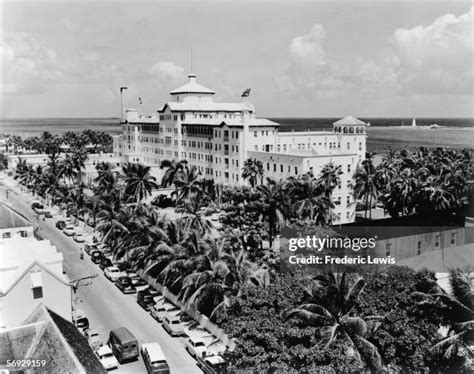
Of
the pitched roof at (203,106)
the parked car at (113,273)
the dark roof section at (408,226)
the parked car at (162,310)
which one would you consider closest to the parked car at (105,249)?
the parked car at (113,273)

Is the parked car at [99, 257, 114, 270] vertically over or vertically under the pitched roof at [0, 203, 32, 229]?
under

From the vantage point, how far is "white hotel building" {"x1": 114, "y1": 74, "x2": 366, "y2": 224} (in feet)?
172

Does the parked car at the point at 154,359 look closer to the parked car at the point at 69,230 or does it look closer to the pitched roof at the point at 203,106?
the parked car at the point at 69,230

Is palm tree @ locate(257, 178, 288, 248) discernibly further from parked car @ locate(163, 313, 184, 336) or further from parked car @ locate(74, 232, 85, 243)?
parked car @ locate(74, 232, 85, 243)

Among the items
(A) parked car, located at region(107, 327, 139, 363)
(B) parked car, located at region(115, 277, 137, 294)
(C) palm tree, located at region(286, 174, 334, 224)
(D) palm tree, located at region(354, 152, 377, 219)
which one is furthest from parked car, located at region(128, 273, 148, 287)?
(D) palm tree, located at region(354, 152, 377, 219)

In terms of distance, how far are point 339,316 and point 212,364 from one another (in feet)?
23.4

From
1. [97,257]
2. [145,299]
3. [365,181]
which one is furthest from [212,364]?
[365,181]

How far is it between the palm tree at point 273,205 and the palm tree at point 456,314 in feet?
57.2

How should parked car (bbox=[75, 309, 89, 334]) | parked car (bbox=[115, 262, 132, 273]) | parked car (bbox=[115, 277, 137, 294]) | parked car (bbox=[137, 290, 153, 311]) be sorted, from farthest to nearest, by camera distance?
parked car (bbox=[115, 262, 132, 273]) → parked car (bbox=[115, 277, 137, 294]) → parked car (bbox=[137, 290, 153, 311]) → parked car (bbox=[75, 309, 89, 334])

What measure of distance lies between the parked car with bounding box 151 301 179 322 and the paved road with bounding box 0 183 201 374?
303mm

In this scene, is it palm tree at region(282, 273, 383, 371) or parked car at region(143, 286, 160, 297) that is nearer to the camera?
palm tree at region(282, 273, 383, 371)

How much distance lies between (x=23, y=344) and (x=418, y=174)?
132ft

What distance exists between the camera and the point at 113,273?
124 feet

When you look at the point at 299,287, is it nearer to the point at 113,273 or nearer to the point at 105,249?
the point at 113,273
